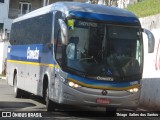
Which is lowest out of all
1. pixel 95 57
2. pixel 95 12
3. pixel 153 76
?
pixel 153 76

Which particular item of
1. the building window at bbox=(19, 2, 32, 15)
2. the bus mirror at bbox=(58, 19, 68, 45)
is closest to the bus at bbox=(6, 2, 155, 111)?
the bus mirror at bbox=(58, 19, 68, 45)

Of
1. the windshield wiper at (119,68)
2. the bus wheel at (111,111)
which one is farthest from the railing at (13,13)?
the windshield wiper at (119,68)

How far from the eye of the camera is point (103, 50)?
1410cm

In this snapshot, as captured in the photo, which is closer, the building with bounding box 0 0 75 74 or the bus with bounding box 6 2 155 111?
the bus with bounding box 6 2 155 111

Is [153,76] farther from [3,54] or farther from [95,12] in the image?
[3,54]

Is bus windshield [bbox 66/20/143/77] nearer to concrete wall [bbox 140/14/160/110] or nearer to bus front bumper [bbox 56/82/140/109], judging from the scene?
bus front bumper [bbox 56/82/140/109]

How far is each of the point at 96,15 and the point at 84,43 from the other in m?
0.98

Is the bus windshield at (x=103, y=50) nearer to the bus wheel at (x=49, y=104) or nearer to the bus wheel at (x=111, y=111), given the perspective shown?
the bus wheel at (x=111, y=111)

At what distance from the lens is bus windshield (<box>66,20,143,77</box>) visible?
1391 centimetres

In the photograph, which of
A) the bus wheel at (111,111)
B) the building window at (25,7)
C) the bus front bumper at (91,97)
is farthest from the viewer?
the building window at (25,7)

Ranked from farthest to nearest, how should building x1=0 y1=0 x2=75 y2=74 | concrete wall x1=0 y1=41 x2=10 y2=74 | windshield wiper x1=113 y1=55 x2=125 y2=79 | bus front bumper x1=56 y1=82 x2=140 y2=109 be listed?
building x1=0 y1=0 x2=75 y2=74
concrete wall x1=0 y1=41 x2=10 y2=74
windshield wiper x1=113 y1=55 x2=125 y2=79
bus front bumper x1=56 y1=82 x2=140 y2=109

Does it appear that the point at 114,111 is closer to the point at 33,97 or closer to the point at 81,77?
the point at 81,77

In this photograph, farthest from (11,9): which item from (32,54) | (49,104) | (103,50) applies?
(103,50)

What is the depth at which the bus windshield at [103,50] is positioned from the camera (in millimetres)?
13914
